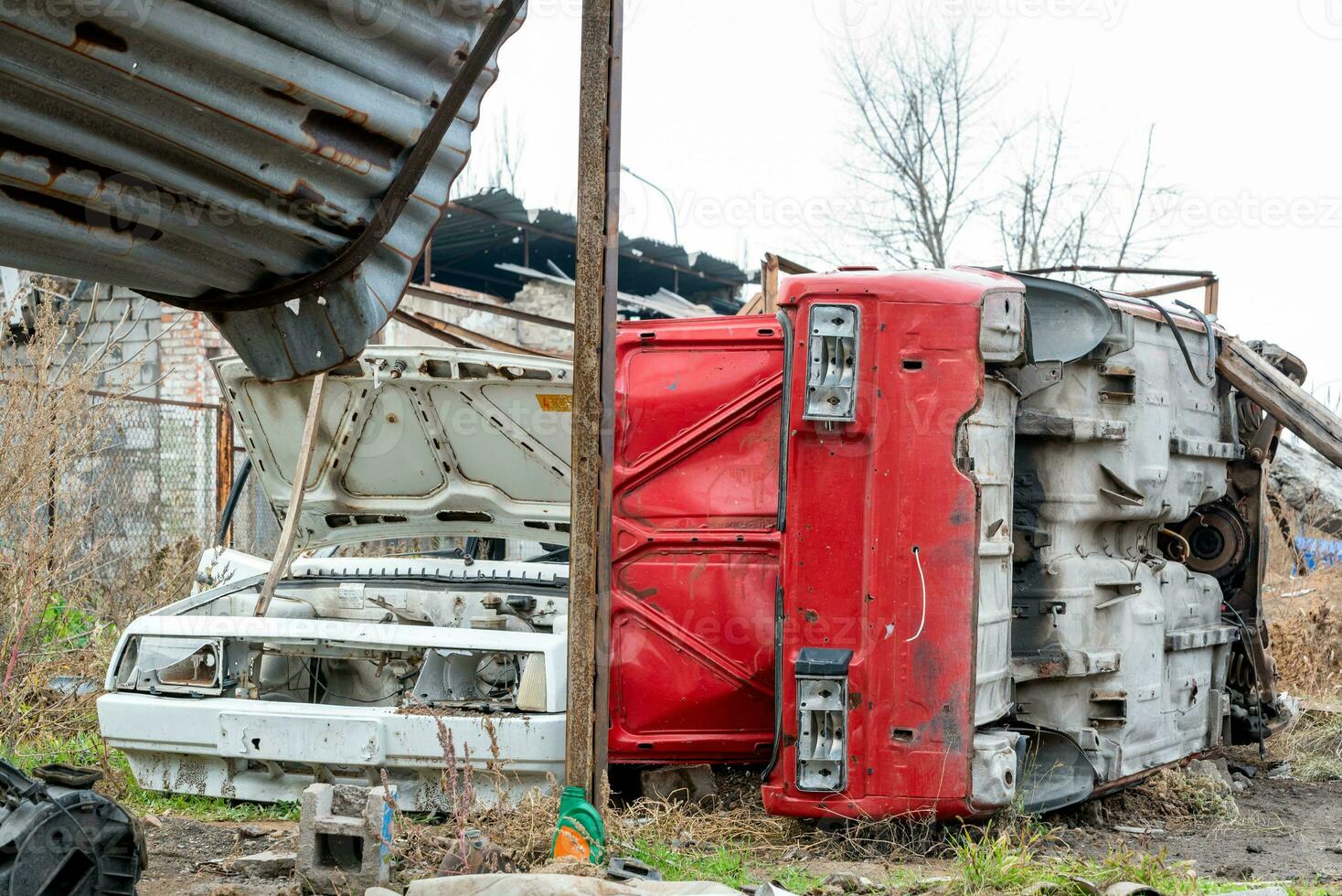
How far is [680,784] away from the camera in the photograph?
5504 millimetres

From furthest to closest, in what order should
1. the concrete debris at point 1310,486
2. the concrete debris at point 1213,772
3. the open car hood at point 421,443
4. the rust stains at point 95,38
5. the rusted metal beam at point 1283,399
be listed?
the concrete debris at point 1310,486
the rusted metal beam at point 1283,399
the concrete debris at point 1213,772
the open car hood at point 421,443
the rust stains at point 95,38

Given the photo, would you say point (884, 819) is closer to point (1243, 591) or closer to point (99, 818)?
point (99, 818)

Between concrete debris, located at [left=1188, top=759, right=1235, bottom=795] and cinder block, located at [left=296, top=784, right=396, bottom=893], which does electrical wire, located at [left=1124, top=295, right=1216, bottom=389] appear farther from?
cinder block, located at [left=296, top=784, right=396, bottom=893]

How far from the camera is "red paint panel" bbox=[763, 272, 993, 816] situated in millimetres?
4688

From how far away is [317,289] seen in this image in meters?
3.65

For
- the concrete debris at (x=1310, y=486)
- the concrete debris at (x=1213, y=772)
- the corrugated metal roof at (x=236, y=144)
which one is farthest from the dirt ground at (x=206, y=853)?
the concrete debris at (x=1310, y=486)

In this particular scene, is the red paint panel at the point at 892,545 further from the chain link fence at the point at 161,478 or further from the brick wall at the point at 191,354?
the brick wall at the point at 191,354

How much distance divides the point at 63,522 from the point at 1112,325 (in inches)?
214

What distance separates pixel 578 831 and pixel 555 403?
6.87 ft

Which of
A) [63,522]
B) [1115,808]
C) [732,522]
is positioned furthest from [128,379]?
[1115,808]

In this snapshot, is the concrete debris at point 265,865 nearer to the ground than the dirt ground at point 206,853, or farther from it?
farther from it

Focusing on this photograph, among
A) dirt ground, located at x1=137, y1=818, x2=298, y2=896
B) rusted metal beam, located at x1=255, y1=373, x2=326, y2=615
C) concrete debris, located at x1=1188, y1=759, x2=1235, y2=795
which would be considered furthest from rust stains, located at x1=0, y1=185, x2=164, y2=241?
concrete debris, located at x1=1188, y1=759, x2=1235, y2=795

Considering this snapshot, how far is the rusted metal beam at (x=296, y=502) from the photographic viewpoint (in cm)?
583

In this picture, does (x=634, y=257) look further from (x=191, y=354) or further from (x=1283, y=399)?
(x=1283, y=399)
